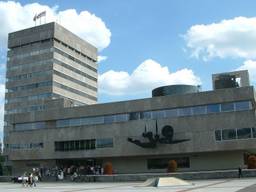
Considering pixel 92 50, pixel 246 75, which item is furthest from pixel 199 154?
pixel 92 50

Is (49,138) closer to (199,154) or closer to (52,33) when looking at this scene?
(199,154)

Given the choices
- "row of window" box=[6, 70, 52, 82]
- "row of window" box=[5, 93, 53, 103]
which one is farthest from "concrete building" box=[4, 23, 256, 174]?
"row of window" box=[6, 70, 52, 82]

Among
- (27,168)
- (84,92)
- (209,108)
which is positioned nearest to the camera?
(209,108)

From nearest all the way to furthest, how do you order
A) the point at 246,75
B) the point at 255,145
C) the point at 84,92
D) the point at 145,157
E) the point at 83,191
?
the point at 83,191, the point at 255,145, the point at 145,157, the point at 246,75, the point at 84,92

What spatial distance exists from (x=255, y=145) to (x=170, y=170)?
9830 millimetres

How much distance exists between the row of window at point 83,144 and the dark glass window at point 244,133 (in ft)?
53.9

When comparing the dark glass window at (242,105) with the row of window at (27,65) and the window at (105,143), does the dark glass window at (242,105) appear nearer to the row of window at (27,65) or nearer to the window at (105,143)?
the window at (105,143)

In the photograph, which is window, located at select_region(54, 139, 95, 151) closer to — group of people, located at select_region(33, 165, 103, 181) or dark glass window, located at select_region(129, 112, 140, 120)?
group of people, located at select_region(33, 165, 103, 181)

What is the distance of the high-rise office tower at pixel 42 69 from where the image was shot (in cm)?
12719

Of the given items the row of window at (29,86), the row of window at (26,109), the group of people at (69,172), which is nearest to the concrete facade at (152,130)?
the group of people at (69,172)

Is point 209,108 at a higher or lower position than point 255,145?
higher

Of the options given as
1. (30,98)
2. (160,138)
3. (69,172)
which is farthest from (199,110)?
(30,98)

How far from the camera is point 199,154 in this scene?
54719 mm

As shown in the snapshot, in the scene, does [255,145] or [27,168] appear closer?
[255,145]
